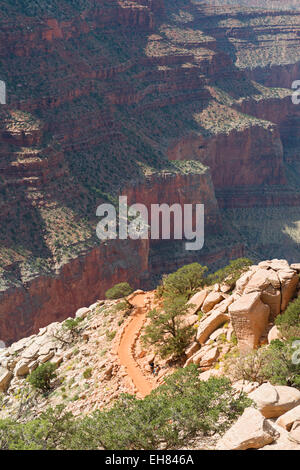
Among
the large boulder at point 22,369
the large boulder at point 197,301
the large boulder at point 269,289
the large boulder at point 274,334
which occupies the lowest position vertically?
the large boulder at point 22,369

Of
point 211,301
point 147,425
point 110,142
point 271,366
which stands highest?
point 271,366

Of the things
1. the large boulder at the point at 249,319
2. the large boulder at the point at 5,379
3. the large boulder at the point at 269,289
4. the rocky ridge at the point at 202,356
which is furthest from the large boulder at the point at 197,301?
the large boulder at the point at 5,379

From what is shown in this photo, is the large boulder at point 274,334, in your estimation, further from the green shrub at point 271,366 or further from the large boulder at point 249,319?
the green shrub at point 271,366

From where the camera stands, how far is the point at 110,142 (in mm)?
97750

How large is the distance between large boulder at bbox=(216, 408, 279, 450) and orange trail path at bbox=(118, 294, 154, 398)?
10.1m

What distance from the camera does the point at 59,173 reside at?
82.9 m

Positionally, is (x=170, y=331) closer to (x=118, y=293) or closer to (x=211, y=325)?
(x=211, y=325)

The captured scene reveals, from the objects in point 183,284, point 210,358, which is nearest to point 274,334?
point 210,358

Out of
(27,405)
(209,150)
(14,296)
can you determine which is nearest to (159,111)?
Result: (209,150)

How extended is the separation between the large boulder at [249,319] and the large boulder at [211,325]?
214 centimetres

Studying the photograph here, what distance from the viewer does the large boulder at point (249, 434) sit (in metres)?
24.1

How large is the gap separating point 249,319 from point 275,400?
7137mm

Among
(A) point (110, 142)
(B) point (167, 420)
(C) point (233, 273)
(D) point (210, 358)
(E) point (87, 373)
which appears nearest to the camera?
(B) point (167, 420)

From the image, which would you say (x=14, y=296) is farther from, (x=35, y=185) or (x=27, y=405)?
(x=27, y=405)
